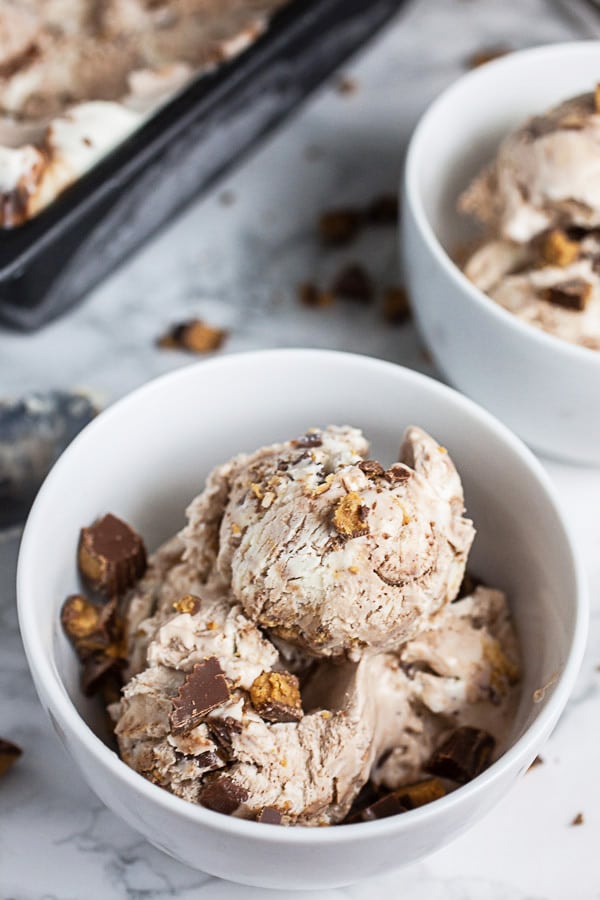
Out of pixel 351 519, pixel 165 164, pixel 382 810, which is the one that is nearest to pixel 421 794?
pixel 382 810

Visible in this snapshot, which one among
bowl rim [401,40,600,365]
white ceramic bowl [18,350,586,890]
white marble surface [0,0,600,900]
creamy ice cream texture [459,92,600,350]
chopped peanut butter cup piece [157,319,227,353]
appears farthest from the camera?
chopped peanut butter cup piece [157,319,227,353]

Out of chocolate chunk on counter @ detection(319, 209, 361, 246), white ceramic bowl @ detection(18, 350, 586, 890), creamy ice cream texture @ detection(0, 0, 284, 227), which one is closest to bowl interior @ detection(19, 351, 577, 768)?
white ceramic bowl @ detection(18, 350, 586, 890)

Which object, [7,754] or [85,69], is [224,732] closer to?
[7,754]

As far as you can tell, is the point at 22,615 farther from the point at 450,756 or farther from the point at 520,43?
the point at 520,43

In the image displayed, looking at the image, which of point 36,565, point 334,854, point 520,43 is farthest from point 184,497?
point 520,43

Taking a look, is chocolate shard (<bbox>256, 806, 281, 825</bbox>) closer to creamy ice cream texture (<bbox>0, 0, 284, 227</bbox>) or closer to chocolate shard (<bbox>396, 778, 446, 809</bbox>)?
chocolate shard (<bbox>396, 778, 446, 809</bbox>)
